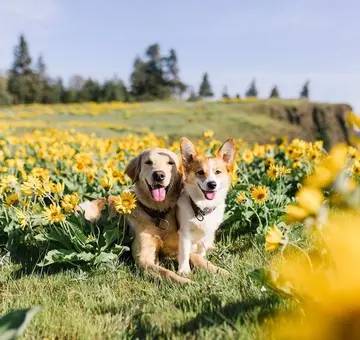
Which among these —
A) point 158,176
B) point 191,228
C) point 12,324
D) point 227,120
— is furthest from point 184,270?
point 227,120

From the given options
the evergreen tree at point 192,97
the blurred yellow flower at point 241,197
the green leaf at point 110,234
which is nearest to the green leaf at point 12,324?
the green leaf at point 110,234

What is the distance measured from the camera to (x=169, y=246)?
393 cm

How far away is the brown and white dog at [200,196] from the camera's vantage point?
349 cm

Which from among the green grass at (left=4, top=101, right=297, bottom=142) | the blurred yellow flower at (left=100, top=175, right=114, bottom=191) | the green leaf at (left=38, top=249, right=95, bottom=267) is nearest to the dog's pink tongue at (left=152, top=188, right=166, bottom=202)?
the blurred yellow flower at (left=100, top=175, right=114, bottom=191)

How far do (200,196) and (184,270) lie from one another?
0.66 meters

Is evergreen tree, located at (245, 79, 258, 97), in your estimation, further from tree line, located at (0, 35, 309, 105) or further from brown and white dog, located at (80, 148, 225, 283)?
brown and white dog, located at (80, 148, 225, 283)

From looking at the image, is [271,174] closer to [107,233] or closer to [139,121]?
[107,233]

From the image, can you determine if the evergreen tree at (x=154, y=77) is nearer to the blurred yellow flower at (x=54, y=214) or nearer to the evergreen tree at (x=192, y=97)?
the evergreen tree at (x=192, y=97)

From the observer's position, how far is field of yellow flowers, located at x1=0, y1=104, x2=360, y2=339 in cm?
91

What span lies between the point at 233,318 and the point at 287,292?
42cm

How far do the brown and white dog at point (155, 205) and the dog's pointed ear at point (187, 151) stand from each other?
0.23m

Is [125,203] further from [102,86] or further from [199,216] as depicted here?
[102,86]

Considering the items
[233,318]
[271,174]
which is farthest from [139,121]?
[233,318]

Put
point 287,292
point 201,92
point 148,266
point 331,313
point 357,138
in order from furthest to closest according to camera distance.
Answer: point 201,92 → point 148,266 → point 287,292 → point 357,138 → point 331,313
